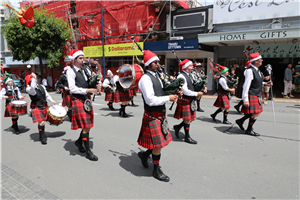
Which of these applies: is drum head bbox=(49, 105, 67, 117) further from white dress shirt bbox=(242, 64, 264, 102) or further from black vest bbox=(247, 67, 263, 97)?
black vest bbox=(247, 67, 263, 97)

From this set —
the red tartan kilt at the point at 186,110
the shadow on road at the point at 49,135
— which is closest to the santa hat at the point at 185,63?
the red tartan kilt at the point at 186,110

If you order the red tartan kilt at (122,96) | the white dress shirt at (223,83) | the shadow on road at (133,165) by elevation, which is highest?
the white dress shirt at (223,83)

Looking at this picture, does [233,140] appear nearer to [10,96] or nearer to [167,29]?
[10,96]

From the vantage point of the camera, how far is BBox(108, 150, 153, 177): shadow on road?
360cm

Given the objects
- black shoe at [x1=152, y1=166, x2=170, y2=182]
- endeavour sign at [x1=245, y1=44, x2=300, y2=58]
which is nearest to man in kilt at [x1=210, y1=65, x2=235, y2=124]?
black shoe at [x1=152, y1=166, x2=170, y2=182]

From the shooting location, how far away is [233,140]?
510 cm

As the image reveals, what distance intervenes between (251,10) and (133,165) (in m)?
13.3

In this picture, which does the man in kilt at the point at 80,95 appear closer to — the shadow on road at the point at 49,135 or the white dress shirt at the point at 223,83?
the shadow on road at the point at 49,135

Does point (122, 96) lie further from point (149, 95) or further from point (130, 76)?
point (149, 95)

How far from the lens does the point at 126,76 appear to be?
4.36 m

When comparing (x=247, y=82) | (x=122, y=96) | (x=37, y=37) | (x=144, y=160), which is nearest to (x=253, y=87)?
(x=247, y=82)

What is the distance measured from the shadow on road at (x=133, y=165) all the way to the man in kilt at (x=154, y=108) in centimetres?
29

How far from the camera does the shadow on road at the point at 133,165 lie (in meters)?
3.60

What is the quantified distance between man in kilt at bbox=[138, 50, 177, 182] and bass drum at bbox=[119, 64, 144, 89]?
88cm
